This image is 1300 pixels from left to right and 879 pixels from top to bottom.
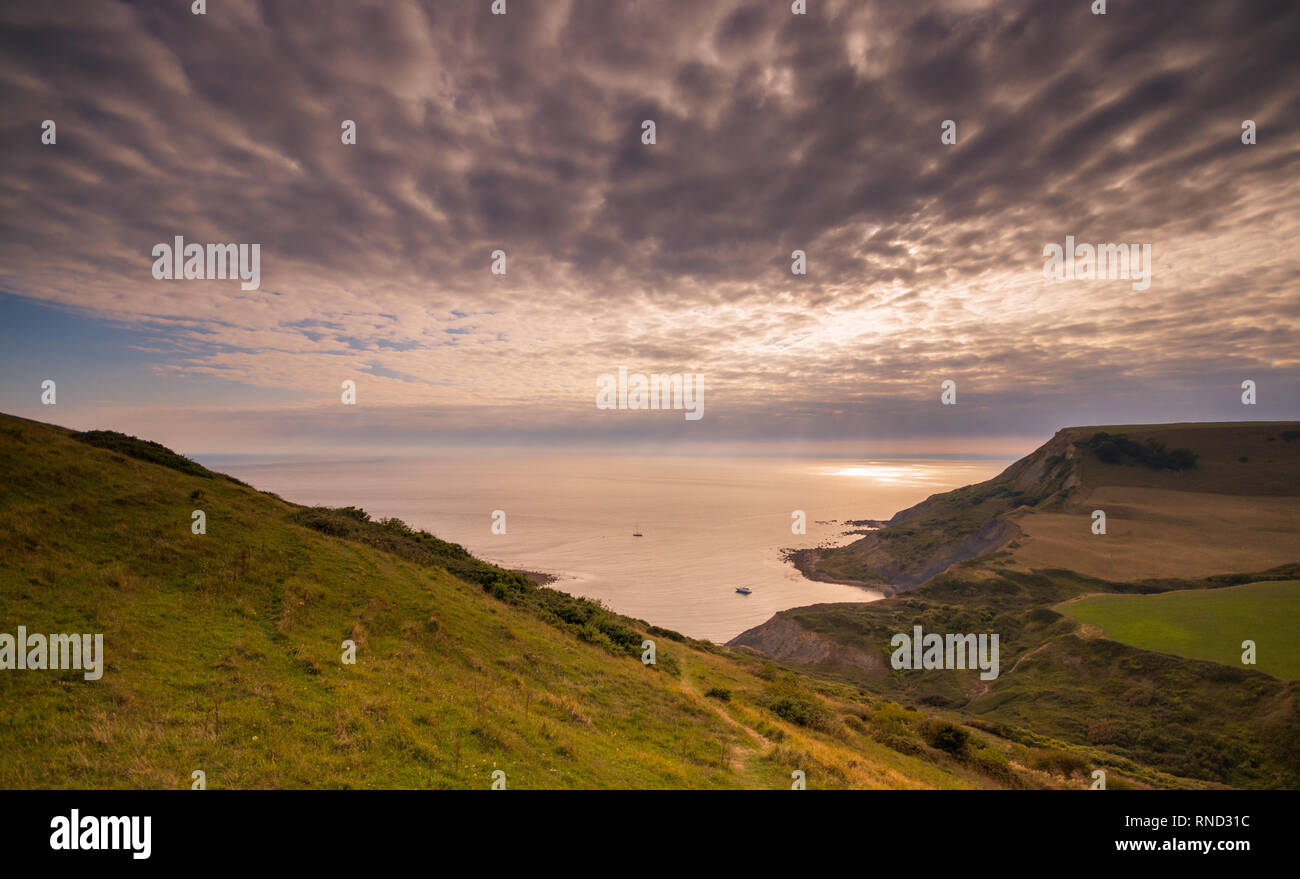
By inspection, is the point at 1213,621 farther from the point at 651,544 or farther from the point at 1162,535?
the point at 651,544

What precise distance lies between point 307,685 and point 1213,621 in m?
78.7

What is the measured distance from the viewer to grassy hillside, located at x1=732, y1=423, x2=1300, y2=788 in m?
35.8

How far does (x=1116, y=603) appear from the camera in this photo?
5831cm

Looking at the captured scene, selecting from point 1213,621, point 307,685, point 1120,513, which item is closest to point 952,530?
point 1120,513

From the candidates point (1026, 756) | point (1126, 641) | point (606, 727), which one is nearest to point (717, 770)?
point (606, 727)

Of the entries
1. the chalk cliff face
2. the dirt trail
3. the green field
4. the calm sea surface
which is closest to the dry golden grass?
the chalk cliff face

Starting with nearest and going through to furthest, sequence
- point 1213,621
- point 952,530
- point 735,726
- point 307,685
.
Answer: point 307,685 → point 735,726 → point 1213,621 → point 952,530

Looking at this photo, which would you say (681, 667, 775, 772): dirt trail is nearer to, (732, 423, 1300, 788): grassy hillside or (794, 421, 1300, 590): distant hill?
(732, 423, 1300, 788): grassy hillside

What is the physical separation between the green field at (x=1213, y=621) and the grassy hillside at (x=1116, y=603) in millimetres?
243

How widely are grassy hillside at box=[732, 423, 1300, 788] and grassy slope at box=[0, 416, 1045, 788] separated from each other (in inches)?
922

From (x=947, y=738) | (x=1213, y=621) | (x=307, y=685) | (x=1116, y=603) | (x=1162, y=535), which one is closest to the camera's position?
(x=307, y=685)
